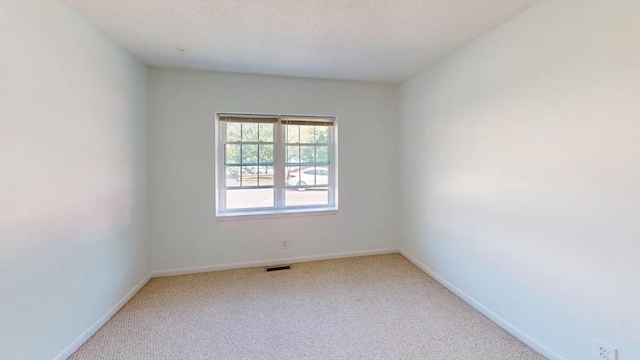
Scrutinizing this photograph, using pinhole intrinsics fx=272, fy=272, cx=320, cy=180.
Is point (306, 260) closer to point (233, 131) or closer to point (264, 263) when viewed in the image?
point (264, 263)

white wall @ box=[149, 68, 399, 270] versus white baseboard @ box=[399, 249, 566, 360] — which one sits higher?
white wall @ box=[149, 68, 399, 270]

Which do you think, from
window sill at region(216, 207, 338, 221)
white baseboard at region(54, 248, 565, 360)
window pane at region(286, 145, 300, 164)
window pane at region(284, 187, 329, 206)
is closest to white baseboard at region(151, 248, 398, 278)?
white baseboard at region(54, 248, 565, 360)

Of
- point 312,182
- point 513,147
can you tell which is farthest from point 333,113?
point 513,147

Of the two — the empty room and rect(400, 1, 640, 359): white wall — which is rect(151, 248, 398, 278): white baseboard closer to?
the empty room

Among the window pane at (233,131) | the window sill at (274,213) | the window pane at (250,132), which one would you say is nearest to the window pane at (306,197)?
the window sill at (274,213)

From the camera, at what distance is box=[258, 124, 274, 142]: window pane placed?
347cm

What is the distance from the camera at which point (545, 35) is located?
1783 mm

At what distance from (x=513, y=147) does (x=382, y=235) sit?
2094mm

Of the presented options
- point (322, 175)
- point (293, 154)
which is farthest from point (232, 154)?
point (322, 175)

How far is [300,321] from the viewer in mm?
2244

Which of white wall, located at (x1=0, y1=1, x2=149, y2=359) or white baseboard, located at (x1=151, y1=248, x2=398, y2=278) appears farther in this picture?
white baseboard, located at (x1=151, y1=248, x2=398, y2=278)

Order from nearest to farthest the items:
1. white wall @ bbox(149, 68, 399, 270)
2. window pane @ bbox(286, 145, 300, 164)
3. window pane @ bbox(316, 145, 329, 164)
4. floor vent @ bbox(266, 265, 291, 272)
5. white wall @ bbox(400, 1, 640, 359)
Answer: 1. white wall @ bbox(400, 1, 640, 359)
2. white wall @ bbox(149, 68, 399, 270)
3. floor vent @ bbox(266, 265, 291, 272)
4. window pane @ bbox(286, 145, 300, 164)
5. window pane @ bbox(316, 145, 329, 164)

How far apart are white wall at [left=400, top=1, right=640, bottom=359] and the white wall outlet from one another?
3 centimetres

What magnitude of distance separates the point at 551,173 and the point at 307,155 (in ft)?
8.32
